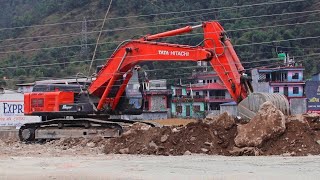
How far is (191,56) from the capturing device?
915 inches

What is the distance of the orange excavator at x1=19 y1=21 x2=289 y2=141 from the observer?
2341cm

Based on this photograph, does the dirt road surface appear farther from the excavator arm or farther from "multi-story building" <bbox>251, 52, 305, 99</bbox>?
"multi-story building" <bbox>251, 52, 305, 99</bbox>

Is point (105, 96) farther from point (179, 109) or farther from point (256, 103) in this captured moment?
point (179, 109)

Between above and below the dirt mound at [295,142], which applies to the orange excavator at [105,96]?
above

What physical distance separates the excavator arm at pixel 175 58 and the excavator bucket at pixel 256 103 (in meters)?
0.49

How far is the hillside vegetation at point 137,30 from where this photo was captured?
54.9 metres

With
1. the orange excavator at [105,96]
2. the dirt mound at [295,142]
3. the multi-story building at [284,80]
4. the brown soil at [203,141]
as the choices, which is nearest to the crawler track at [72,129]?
the orange excavator at [105,96]

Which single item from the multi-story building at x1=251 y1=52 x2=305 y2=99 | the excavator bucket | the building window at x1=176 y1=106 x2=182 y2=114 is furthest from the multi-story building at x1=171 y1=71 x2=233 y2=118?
the excavator bucket

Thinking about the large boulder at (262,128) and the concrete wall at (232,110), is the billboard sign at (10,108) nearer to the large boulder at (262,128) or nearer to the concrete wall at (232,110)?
the concrete wall at (232,110)

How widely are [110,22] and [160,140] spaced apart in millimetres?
79164

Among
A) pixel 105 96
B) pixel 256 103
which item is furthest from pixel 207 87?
pixel 256 103

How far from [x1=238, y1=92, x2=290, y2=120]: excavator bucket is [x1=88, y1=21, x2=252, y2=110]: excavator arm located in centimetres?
49

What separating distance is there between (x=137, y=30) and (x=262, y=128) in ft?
234

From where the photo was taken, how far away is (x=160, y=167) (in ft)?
51.4
